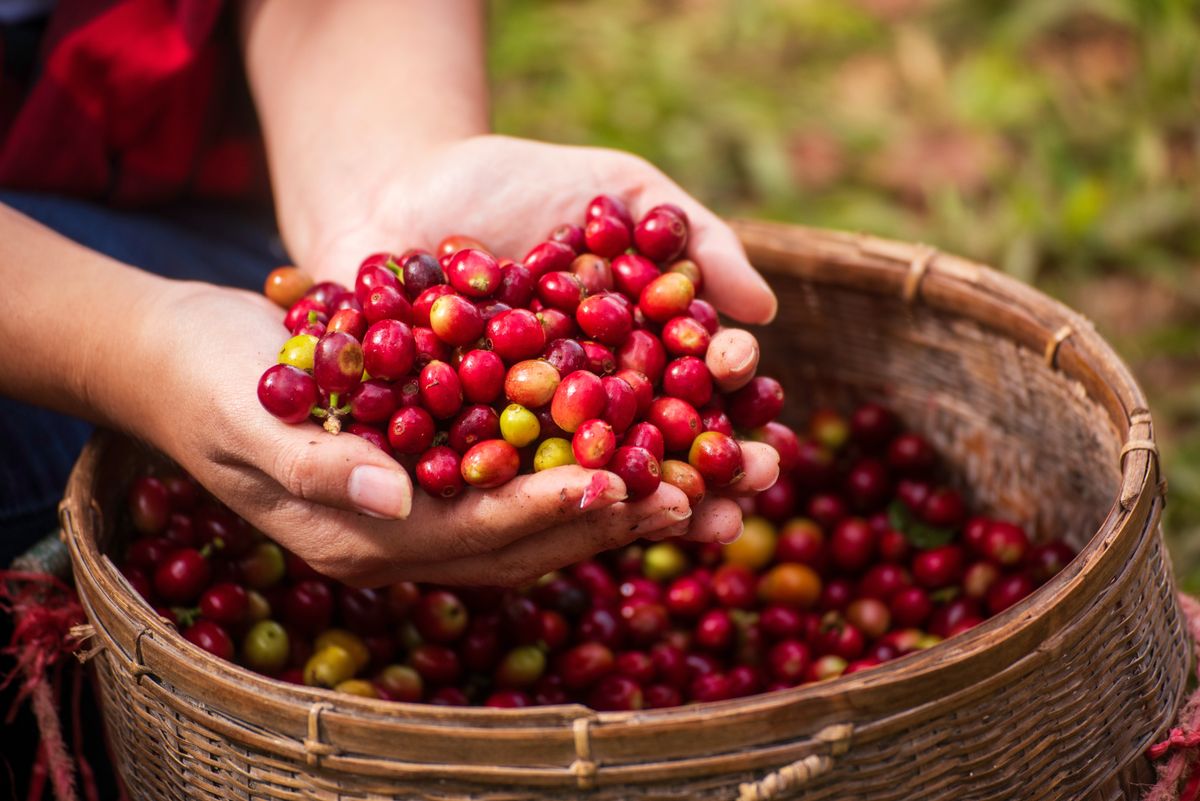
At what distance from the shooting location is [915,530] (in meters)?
3.34

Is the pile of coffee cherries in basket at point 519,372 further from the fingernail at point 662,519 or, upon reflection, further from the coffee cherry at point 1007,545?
the coffee cherry at point 1007,545

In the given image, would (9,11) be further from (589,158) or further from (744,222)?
(744,222)

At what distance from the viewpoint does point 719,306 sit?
2834mm

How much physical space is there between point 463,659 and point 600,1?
580 cm

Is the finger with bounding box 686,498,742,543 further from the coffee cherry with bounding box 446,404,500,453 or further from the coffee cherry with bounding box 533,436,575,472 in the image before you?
the coffee cherry with bounding box 446,404,500,453

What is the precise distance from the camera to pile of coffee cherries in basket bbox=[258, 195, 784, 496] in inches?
84.4

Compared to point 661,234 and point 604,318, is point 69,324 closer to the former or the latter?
point 604,318

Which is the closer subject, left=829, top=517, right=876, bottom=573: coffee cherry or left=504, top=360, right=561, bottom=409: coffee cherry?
left=504, top=360, right=561, bottom=409: coffee cherry

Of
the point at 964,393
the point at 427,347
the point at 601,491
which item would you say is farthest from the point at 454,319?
the point at 964,393

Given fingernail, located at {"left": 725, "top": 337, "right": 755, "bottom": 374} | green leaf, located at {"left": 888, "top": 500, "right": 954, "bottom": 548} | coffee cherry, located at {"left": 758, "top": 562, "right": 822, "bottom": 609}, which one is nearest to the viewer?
fingernail, located at {"left": 725, "top": 337, "right": 755, "bottom": 374}

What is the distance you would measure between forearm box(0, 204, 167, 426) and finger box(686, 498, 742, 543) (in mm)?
1133

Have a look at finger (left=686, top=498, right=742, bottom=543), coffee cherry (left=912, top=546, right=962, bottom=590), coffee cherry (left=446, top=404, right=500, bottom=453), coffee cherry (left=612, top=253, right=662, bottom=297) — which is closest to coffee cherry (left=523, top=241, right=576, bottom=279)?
coffee cherry (left=612, top=253, right=662, bottom=297)

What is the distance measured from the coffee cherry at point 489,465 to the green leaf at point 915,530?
1.59 metres

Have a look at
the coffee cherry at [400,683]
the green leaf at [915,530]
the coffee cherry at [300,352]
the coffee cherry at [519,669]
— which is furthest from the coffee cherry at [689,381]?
the green leaf at [915,530]
